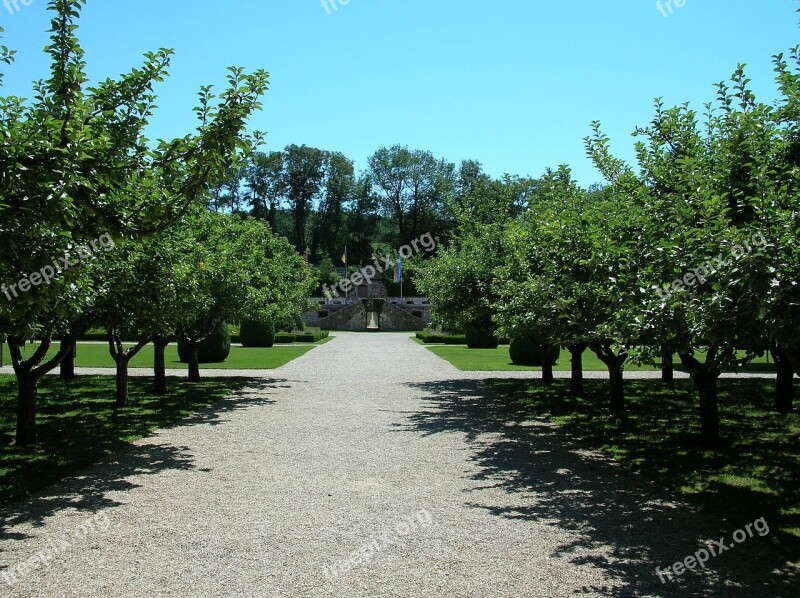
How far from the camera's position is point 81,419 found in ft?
42.2

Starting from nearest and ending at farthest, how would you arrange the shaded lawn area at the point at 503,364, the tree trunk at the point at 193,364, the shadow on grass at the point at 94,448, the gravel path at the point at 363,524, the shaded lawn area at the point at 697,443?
1. the gravel path at the point at 363,524
2. the shaded lawn area at the point at 697,443
3. the shadow on grass at the point at 94,448
4. the tree trunk at the point at 193,364
5. the shaded lawn area at the point at 503,364

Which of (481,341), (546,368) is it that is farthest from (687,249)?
(481,341)

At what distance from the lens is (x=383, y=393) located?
17688mm

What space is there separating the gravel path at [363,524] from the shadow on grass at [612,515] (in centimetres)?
2

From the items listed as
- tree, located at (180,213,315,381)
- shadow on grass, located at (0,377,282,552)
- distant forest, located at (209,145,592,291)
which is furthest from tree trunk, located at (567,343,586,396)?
distant forest, located at (209,145,592,291)

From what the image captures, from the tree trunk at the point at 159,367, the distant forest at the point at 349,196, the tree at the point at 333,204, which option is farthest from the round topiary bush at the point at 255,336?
the tree at the point at 333,204

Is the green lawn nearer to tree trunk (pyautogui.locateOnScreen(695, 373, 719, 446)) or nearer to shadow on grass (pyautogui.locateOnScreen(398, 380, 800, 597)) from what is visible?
shadow on grass (pyautogui.locateOnScreen(398, 380, 800, 597))

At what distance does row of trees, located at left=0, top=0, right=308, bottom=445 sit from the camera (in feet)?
18.8

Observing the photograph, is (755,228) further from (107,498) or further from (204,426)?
(204,426)

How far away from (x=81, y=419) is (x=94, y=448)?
3191 millimetres

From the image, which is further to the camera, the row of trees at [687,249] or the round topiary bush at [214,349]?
the round topiary bush at [214,349]

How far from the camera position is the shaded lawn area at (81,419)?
28.2ft

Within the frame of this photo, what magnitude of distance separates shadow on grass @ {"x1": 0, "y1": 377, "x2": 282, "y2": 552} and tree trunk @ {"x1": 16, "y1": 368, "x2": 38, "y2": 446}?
24cm

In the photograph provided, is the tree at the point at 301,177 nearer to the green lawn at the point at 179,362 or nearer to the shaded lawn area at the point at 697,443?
the green lawn at the point at 179,362
